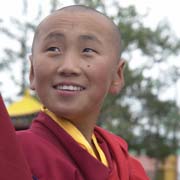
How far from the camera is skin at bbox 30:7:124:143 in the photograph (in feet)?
4.44

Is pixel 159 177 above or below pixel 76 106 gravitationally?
below

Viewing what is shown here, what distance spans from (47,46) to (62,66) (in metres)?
0.09

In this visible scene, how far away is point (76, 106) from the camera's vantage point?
4.45ft

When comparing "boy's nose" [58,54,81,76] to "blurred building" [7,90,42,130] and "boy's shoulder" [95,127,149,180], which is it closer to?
"boy's shoulder" [95,127,149,180]

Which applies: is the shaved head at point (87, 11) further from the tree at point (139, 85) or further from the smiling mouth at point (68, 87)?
the tree at point (139, 85)

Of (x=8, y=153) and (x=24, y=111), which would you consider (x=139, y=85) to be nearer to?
(x=24, y=111)

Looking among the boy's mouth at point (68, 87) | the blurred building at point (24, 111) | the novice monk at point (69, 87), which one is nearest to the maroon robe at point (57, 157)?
the novice monk at point (69, 87)

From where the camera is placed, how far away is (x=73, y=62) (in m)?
1.35

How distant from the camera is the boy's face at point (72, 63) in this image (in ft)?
4.44

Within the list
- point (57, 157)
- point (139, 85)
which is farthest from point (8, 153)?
point (139, 85)

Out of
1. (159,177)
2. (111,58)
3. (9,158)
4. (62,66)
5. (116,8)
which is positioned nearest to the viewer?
(9,158)

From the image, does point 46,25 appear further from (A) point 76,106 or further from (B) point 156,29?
(B) point 156,29

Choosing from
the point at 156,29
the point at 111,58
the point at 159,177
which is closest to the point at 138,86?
the point at 156,29

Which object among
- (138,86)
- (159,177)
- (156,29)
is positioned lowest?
(159,177)
